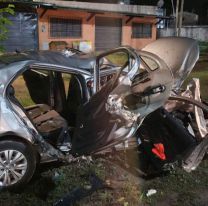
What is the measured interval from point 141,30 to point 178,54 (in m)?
25.4

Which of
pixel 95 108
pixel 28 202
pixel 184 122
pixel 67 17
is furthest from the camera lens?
pixel 67 17

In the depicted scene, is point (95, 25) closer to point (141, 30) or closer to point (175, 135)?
point (141, 30)

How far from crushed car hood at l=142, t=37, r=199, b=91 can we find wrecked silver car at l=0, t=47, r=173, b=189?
775mm

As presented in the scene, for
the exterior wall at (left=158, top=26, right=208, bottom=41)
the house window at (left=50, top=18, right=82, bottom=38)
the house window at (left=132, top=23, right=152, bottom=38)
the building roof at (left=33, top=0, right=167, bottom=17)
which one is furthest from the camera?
the exterior wall at (left=158, top=26, right=208, bottom=41)

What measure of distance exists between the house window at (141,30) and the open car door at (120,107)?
2594cm

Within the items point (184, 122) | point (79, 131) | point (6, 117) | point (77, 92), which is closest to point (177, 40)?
point (184, 122)

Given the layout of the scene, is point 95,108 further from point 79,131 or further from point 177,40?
point 177,40

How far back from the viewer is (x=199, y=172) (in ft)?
17.0

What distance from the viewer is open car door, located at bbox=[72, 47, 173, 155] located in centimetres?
427

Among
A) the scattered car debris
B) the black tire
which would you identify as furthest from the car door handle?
the black tire

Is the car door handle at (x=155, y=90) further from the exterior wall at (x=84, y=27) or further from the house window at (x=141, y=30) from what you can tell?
the house window at (x=141, y=30)

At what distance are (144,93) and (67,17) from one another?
2137cm

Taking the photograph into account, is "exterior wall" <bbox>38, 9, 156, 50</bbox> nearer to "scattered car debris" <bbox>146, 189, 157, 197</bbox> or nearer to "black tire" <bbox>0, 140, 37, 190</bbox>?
"black tire" <bbox>0, 140, 37, 190</bbox>

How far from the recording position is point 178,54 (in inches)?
238
